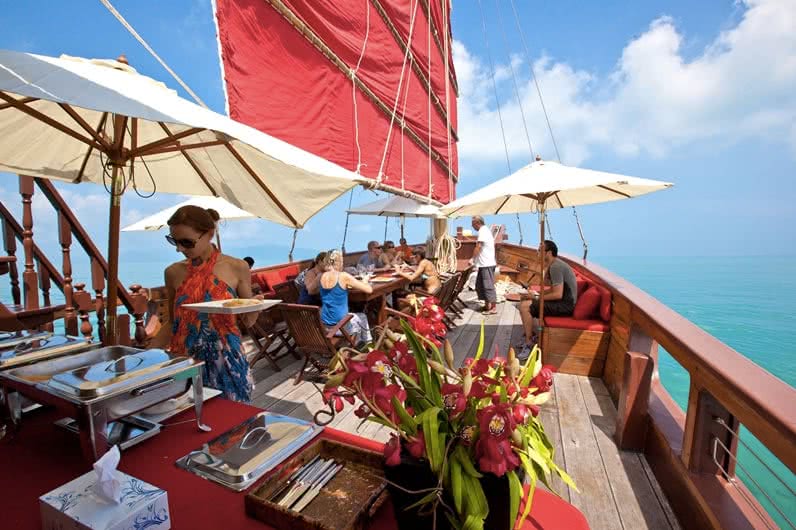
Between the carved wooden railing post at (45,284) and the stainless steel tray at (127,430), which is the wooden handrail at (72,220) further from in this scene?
the stainless steel tray at (127,430)

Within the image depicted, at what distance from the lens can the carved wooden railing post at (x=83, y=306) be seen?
10.2ft

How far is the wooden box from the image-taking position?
78cm

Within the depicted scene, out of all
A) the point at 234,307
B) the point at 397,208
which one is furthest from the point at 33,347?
the point at 397,208

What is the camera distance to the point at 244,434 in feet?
3.78

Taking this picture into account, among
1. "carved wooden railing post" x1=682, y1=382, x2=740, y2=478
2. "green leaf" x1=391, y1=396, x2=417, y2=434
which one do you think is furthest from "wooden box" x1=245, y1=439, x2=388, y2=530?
"carved wooden railing post" x1=682, y1=382, x2=740, y2=478

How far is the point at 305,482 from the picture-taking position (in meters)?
0.91

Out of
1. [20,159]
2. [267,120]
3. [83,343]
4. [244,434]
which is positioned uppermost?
[267,120]

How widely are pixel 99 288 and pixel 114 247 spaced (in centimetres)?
174

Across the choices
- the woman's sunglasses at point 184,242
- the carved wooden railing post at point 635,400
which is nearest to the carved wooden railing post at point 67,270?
the woman's sunglasses at point 184,242

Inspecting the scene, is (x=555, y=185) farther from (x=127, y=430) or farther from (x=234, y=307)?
(x=127, y=430)

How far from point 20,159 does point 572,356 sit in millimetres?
4444

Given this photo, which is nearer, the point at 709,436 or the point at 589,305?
the point at 709,436

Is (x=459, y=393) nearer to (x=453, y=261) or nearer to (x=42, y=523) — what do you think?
(x=42, y=523)

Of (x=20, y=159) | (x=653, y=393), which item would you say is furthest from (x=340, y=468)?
(x=20, y=159)
